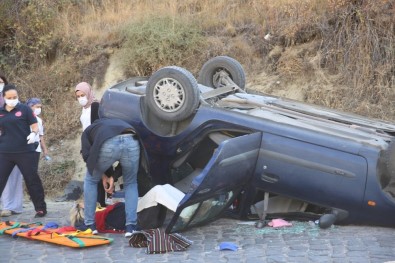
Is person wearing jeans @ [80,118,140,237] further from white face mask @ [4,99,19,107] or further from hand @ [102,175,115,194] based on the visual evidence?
white face mask @ [4,99,19,107]

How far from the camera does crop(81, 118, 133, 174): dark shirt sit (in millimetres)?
6742

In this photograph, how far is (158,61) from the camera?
1311 centimetres

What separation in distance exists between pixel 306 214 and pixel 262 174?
655 millimetres

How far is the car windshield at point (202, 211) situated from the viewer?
6781mm

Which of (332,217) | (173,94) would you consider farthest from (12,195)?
(332,217)

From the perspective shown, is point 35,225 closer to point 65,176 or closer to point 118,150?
point 118,150

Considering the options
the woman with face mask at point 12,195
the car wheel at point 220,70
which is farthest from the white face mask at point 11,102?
the car wheel at point 220,70

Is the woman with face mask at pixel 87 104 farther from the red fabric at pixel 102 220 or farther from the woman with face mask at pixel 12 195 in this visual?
the red fabric at pixel 102 220

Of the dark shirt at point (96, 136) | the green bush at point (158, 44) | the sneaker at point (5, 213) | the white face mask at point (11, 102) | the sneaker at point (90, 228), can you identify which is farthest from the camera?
the green bush at point (158, 44)

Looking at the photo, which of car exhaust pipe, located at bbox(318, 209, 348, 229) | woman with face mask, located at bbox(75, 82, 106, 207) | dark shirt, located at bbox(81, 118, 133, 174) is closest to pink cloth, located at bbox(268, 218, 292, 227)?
car exhaust pipe, located at bbox(318, 209, 348, 229)

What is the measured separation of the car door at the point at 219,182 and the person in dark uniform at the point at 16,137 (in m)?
2.20

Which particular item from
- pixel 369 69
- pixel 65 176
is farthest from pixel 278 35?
pixel 65 176

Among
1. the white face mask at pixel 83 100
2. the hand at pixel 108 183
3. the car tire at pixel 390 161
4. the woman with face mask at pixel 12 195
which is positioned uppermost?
the white face mask at pixel 83 100

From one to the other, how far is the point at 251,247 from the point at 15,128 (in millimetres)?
3180
